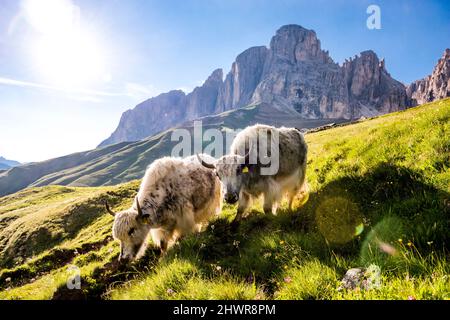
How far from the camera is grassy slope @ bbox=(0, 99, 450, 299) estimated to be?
378 centimetres

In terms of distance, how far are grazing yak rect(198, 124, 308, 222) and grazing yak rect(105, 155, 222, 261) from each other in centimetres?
167

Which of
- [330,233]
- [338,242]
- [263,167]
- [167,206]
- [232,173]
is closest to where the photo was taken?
[338,242]

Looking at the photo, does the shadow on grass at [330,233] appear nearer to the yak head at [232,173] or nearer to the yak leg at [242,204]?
the yak leg at [242,204]

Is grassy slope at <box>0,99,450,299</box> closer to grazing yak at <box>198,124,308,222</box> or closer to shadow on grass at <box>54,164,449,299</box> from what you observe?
shadow on grass at <box>54,164,449,299</box>

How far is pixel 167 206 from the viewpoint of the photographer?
30.2ft

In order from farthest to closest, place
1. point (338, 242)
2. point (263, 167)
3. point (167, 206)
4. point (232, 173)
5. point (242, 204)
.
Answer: point (167, 206)
point (263, 167)
point (242, 204)
point (232, 173)
point (338, 242)

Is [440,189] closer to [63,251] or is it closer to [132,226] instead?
[132,226]

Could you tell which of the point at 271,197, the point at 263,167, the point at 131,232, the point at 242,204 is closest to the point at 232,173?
the point at 242,204

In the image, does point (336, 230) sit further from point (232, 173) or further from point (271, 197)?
point (232, 173)

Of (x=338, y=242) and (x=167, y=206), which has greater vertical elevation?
(x=167, y=206)

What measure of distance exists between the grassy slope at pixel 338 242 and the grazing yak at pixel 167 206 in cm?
80

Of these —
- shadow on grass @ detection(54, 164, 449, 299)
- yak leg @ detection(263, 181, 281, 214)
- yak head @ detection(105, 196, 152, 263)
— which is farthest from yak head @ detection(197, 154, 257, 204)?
yak head @ detection(105, 196, 152, 263)

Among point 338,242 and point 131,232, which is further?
point 131,232

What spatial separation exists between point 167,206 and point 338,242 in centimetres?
573
